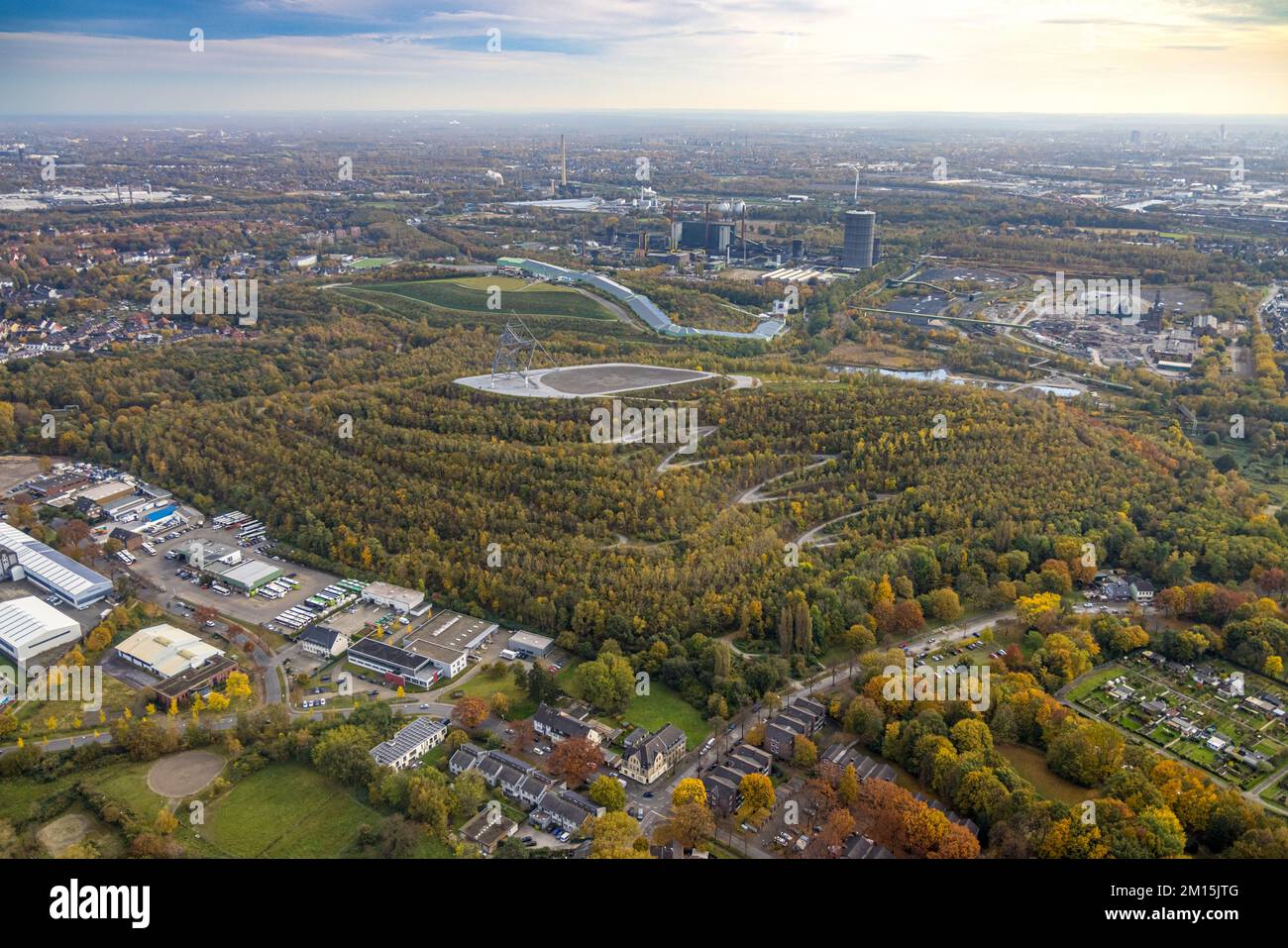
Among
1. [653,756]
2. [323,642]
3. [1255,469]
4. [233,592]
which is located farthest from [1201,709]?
[233,592]

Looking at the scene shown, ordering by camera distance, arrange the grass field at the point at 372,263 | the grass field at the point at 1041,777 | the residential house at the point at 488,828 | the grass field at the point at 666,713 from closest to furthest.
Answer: the residential house at the point at 488,828 < the grass field at the point at 1041,777 < the grass field at the point at 666,713 < the grass field at the point at 372,263

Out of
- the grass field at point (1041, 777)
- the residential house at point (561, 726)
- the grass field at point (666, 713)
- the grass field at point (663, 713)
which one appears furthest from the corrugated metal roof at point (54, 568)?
the grass field at point (1041, 777)

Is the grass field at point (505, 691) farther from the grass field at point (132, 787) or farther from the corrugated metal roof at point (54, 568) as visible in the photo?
the corrugated metal roof at point (54, 568)

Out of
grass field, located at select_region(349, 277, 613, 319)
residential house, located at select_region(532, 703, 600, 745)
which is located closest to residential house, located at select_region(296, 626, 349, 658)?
residential house, located at select_region(532, 703, 600, 745)

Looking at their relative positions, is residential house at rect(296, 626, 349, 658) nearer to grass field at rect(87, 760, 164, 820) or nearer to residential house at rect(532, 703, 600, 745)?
grass field at rect(87, 760, 164, 820)
